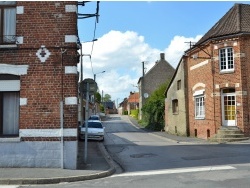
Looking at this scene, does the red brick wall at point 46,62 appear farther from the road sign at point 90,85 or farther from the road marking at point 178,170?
the road marking at point 178,170

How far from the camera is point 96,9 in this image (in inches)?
579

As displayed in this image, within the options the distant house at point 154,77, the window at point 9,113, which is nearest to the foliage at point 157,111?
the distant house at point 154,77

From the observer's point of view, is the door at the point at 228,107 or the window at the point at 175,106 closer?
the door at the point at 228,107

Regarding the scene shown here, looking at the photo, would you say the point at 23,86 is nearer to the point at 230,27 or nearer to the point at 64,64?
the point at 64,64

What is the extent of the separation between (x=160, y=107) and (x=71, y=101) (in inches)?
1175

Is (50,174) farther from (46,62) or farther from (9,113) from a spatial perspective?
(46,62)

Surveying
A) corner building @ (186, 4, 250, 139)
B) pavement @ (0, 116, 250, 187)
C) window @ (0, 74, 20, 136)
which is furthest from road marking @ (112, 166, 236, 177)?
corner building @ (186, 4, 250, 139)

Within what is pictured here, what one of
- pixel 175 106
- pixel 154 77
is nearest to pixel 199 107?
pixel 175 106

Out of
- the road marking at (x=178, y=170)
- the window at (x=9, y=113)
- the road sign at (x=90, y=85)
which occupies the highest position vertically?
Result: the road sign at (x=90, y=85)

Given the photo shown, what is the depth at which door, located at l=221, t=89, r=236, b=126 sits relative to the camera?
83.4ft

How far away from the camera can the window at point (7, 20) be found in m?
13.7

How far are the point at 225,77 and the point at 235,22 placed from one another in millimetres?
4225

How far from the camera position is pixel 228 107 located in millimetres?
25734

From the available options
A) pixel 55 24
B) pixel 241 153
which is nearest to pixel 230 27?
pixel 241 153
